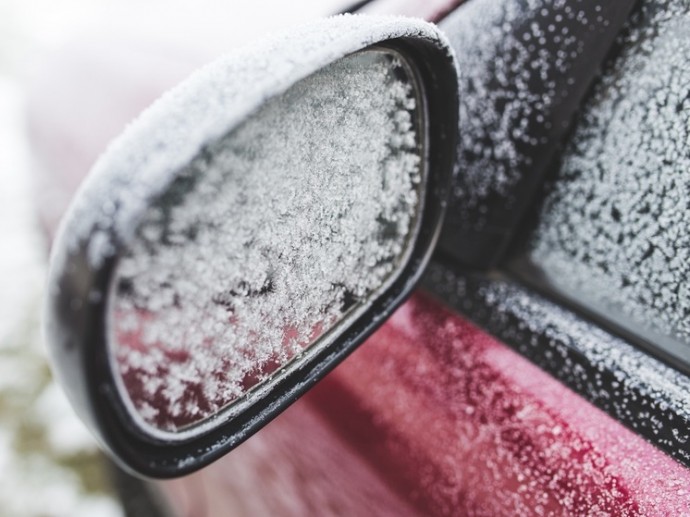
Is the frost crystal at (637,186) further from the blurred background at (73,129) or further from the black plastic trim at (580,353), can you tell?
the blurred background at (73,129)

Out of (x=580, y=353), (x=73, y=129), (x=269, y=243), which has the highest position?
(x=269, y=243)

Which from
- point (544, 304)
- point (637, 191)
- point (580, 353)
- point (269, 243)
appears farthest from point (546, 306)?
point (269, 243)

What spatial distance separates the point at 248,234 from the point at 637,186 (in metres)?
0.71

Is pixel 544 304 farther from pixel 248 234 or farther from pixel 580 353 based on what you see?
pixel 248 234

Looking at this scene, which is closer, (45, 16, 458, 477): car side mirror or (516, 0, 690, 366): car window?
(45, 16, 458, 477): car side mirror

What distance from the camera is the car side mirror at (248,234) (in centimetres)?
63

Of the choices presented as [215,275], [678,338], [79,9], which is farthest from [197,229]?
[79,9]

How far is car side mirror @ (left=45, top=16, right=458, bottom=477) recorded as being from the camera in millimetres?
628

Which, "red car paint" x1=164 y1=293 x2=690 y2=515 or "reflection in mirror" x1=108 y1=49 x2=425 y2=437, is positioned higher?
"reflection in mirror" x1=108 y1=49 x2=425 y2=437

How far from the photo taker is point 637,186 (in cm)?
103

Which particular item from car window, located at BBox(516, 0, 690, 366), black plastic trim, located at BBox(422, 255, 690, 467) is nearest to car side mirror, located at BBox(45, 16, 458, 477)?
black plastic trim, located at BBox(422, 255, 690, 467)

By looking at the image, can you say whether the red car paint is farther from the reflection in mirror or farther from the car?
the reflection in mirror

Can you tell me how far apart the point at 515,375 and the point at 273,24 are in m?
1.61

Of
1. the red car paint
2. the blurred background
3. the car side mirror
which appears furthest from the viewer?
the blurred background
